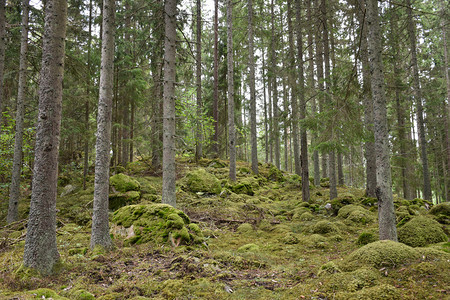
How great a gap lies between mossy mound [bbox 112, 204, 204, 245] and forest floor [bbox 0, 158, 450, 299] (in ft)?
0.09

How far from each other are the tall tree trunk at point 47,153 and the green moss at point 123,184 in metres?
5.80

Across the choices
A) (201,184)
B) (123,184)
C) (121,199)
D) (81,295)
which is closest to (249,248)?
(81,295)

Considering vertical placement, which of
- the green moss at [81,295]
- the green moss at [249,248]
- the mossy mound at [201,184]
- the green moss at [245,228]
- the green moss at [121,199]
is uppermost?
the mossy mound at [201,184]

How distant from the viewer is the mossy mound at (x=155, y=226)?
6.26 metres

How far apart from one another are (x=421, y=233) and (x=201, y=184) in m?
9.03

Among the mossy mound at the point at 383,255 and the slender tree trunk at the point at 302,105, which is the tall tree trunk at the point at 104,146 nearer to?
the mossy mound at the point at 383,255

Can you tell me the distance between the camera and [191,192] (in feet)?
40.7

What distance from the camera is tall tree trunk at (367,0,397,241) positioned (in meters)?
5.55

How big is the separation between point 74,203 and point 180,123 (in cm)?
793

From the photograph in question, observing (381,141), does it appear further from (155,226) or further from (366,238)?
(155,226)

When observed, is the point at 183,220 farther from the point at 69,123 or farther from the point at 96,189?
the point at 69,123

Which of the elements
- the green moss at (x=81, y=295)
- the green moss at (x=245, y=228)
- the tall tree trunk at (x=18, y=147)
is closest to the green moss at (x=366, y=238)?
the green moss at (x=245, y=228)

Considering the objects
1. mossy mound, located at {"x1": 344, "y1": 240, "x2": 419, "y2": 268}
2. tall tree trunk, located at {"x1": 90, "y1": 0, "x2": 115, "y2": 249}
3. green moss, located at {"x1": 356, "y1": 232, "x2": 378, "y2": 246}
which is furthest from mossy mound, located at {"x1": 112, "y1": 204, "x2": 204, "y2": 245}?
green moss, located at {"x1": 356, "y1": 232, "x2": 378, "y2": 246}

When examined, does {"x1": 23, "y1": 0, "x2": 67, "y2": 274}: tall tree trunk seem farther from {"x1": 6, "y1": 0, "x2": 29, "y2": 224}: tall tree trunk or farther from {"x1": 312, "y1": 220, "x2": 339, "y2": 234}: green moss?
{"x1": 312, "y1": 220, "x2": 339, "y2": 234}: green moss
